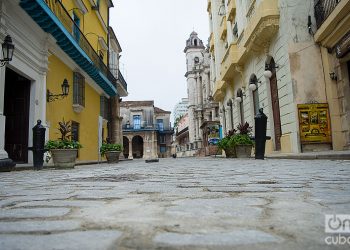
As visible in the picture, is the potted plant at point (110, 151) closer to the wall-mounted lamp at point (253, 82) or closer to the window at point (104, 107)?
the window at point (104, 107)

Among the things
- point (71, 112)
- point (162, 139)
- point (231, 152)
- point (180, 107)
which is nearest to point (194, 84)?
point (162, 139)

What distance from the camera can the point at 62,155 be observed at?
27.0 feet

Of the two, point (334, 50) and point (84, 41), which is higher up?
point (84, 41)

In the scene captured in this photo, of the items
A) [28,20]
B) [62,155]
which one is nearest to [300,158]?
[62,155]

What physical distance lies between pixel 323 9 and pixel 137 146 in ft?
137

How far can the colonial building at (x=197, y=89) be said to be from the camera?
43.2 metres

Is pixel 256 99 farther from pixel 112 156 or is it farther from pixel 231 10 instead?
pixel 112 156

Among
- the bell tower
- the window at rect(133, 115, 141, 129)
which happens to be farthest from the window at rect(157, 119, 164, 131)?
the bell tower

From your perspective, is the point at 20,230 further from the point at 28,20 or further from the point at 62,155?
the point at 28,20

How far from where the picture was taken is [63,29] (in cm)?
984

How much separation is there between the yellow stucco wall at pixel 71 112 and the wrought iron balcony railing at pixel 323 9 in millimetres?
9482

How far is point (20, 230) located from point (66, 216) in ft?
1.00

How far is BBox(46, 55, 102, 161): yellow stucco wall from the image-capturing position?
10953 millimetres

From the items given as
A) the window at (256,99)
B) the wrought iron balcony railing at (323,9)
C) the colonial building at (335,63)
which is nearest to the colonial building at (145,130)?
the window at (256,99)
